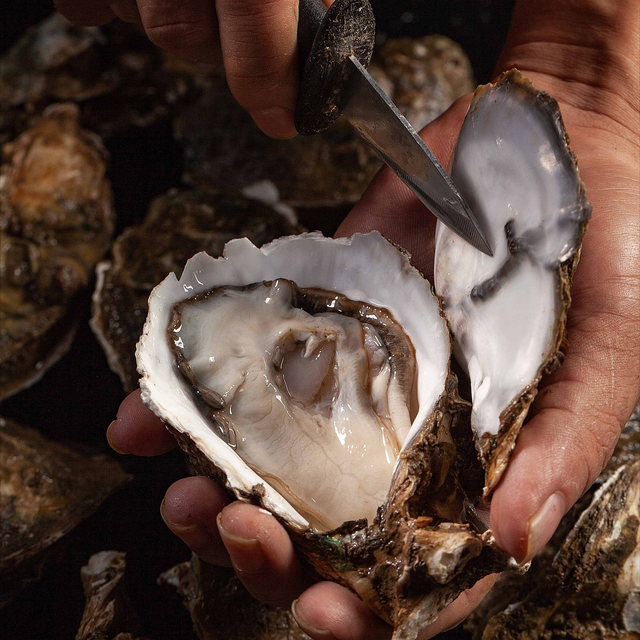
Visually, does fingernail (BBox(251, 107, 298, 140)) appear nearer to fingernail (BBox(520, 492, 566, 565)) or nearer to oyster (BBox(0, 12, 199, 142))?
fingernail (BBox(520, 492, 566, 565))

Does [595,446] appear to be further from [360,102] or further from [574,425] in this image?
[360,102]

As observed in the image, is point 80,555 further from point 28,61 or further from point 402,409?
point 28,61

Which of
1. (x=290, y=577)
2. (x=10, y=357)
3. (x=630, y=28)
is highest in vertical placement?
(x=630, y=28)

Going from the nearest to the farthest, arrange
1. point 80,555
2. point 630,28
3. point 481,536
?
point 481,536 → point 80,555 → point 630,28

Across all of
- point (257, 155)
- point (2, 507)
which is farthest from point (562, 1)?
point (2, 507)

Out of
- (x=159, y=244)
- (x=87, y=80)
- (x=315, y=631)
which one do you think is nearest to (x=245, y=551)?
(x=315, y=631)

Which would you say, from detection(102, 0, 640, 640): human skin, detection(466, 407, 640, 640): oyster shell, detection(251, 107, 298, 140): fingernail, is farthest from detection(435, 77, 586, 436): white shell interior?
detection(466, 407, 640, 640): oyster shell

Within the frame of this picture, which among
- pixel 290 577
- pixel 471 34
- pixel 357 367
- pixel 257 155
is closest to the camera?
pixel 290 577
